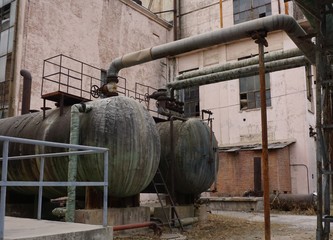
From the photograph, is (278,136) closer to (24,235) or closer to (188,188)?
(188,188)

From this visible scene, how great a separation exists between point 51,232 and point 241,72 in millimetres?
10524

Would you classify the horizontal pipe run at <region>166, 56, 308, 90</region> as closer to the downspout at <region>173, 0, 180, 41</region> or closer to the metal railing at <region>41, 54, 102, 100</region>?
the metal railing at <region>41, 54, 102, 100</region>

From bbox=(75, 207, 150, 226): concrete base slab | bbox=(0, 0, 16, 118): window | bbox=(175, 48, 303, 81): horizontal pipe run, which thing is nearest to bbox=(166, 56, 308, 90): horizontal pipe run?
bbox=(175, 48, 303, 81): horizontal pipe run

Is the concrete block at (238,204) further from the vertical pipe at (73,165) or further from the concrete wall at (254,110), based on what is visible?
the vertical pipe at (73,165)

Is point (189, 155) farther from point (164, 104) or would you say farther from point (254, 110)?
point (254, 110)

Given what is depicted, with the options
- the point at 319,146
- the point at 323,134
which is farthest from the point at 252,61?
the point at 319,146

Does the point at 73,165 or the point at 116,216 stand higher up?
the point at 73,165

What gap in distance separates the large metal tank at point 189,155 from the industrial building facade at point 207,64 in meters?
6.84

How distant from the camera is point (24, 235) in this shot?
12.6ft

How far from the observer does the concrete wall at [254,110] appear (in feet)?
66.8

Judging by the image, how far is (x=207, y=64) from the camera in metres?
25.4

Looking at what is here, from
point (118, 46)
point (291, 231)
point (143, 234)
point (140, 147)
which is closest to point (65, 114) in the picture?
point (140, 147)

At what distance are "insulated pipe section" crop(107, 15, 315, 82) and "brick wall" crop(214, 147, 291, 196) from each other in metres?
10.3

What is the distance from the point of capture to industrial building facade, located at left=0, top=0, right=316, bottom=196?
59.8ft
